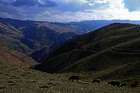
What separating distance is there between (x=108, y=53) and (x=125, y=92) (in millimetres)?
78172

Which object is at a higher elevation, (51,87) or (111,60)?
(51,87)

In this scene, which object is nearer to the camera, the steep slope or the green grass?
the green grass

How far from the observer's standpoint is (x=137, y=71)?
79.3 meters

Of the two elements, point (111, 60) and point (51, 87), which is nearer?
point (51, 87)

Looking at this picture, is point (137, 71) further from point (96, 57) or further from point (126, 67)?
point (96, 57)

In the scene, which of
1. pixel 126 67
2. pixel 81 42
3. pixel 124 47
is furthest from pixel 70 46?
pixel 126 67

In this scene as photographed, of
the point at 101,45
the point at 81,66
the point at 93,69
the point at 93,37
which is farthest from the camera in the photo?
the point at 93,37

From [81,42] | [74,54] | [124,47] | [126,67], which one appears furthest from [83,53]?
[126,67]

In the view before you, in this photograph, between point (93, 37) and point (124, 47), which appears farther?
point (93, 37)

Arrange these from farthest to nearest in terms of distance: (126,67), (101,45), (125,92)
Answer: (101,45), (126,67), (125,92)

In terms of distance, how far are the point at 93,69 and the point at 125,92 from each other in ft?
206

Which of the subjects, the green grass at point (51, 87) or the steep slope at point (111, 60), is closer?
the green grass at point (51, 87)

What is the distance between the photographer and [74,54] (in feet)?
509

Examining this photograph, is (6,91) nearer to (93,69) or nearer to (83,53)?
(93,69)
